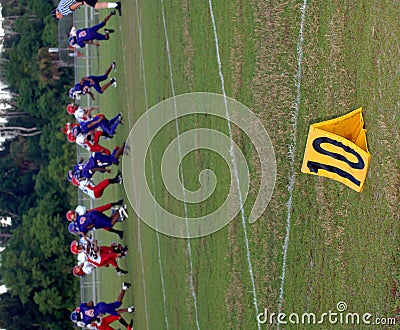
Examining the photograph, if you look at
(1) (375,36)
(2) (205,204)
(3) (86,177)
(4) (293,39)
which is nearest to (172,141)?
(2) (205,204)

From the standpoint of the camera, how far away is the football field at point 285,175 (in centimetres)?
720

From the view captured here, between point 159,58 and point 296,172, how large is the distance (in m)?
6.00

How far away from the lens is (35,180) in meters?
29.3

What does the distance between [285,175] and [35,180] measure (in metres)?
22.4

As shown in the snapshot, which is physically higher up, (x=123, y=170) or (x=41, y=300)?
(x=123, y=170)

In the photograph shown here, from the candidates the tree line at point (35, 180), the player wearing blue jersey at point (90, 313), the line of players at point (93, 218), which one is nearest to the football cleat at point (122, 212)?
the line of players at point (93, 218)

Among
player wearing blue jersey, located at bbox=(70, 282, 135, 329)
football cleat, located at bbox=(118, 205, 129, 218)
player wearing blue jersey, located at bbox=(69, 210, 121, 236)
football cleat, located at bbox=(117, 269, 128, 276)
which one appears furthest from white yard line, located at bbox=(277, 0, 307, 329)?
football cleat, located at bbox=(117, 269, 128, 276)

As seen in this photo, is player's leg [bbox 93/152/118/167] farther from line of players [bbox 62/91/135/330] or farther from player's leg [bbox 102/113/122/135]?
player's leg [bbox 102/113/122/135]

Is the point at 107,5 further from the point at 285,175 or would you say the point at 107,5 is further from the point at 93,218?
the point at 285,175

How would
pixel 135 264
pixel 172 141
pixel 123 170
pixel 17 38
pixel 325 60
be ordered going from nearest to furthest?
pixel 325 60
pixel 172 141
pixel 135 264
pixel 123 170
pixel 17 38

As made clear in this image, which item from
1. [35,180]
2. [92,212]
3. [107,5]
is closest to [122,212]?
[92,212]

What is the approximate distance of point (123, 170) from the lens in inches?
627

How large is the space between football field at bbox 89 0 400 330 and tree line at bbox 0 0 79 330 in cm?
1164

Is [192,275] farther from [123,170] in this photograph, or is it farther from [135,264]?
[123,170]
